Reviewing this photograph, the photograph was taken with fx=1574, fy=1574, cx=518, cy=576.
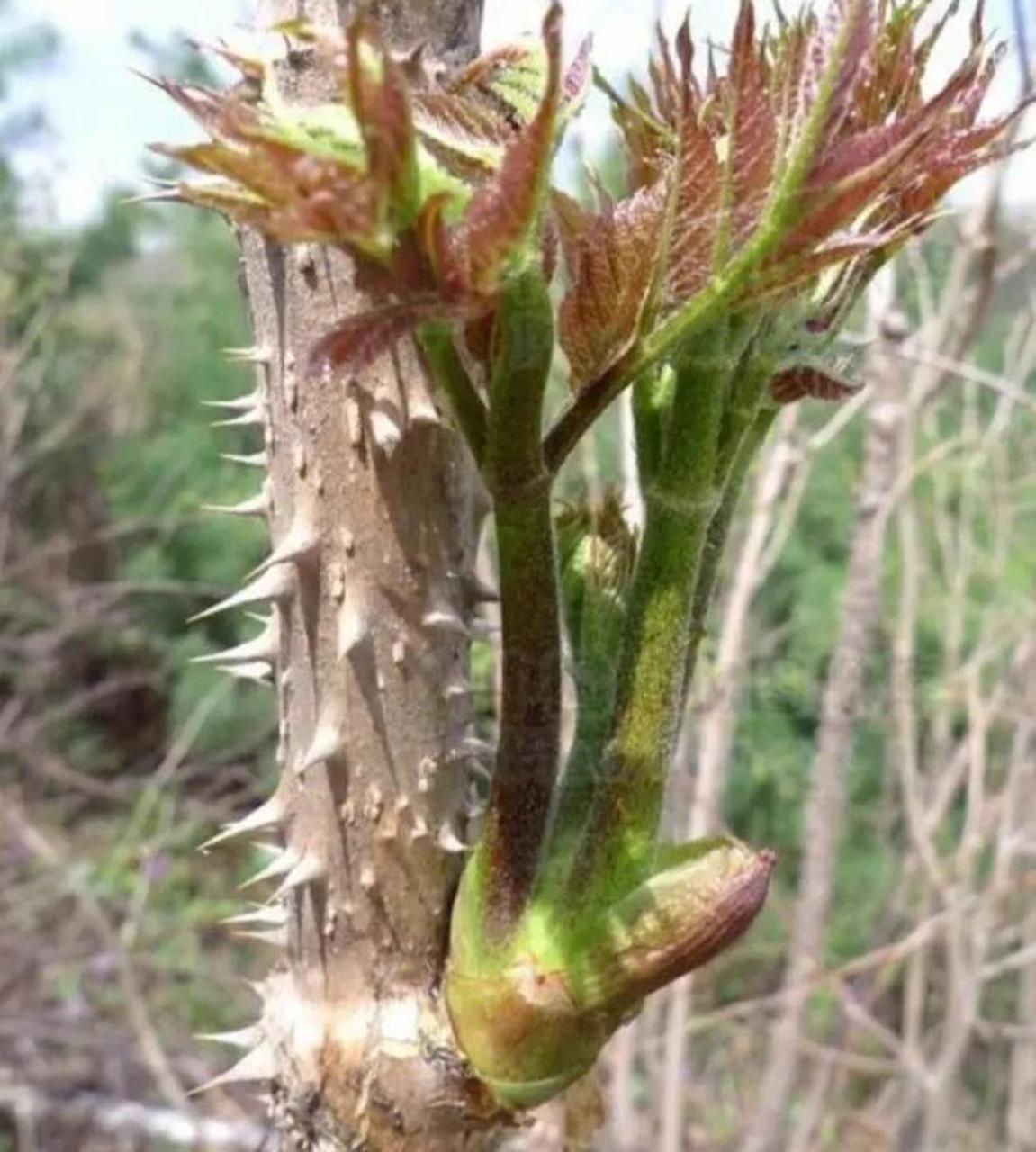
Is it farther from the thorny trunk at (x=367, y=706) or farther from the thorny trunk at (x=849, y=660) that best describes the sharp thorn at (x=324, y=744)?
the thorny trunk at (x=849, y=660)

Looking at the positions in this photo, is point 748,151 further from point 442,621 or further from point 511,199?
point 442,621

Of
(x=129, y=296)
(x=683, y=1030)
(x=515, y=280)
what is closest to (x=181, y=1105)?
(x=683, y=1030)

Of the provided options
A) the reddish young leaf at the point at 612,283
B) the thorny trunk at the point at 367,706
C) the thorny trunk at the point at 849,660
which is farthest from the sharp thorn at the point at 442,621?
the thorny trunk at the point at 849,660

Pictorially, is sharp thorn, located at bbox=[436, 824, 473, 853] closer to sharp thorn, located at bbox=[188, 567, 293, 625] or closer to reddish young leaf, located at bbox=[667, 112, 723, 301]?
sharp thorn, located at bbox=[188, 567, 293, 625]

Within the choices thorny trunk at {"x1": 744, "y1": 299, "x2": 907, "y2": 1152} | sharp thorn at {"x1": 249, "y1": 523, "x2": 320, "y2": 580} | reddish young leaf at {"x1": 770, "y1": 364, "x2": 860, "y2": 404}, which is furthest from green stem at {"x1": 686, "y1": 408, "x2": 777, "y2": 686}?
thorny trunk at {"x1": 744, "y1": 299, "x2": 907, "y2": 1152}

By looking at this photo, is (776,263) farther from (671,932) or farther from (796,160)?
(671,932)

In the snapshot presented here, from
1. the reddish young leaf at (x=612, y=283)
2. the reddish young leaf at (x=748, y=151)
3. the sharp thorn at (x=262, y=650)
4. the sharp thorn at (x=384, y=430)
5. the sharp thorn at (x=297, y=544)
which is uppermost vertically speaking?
the reddish young leaf at (x=748, y=151)

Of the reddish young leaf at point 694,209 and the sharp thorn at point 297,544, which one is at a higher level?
the reddish young leaf at point 694,209

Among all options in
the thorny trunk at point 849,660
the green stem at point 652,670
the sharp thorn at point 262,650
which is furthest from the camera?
the thorny trunk at point 849,660
